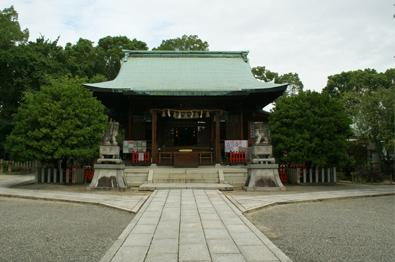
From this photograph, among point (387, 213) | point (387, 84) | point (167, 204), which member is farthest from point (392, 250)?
point (387, 84)

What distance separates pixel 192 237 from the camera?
22.6ft

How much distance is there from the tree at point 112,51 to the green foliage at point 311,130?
31.2 metres

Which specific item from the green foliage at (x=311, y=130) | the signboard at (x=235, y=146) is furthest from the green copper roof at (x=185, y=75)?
the signboard at (x=235, y=146)

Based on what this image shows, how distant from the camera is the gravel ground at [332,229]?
6.15 m

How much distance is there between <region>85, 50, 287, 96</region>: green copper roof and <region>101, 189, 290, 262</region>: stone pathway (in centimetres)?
1161

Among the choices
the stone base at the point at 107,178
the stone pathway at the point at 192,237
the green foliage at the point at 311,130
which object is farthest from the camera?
the green foliage at the point at 311,130

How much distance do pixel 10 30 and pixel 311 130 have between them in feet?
112

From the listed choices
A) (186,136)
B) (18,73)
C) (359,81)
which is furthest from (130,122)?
(359,81)

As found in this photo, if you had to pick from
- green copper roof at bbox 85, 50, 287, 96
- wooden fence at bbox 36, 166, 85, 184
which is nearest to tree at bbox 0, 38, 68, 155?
green copper roof at bbox 85, 50, 287, 96

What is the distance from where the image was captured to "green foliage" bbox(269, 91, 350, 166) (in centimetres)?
1783

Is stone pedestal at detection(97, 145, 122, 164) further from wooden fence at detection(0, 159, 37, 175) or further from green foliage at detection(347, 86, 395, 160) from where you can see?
wooden fence at detection(0, 159, 37, 175)

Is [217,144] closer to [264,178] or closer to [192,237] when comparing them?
[264,178]

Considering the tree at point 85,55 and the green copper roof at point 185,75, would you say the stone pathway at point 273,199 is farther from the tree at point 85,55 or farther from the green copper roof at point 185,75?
the tree at point 85,55

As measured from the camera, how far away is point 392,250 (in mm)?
6352
